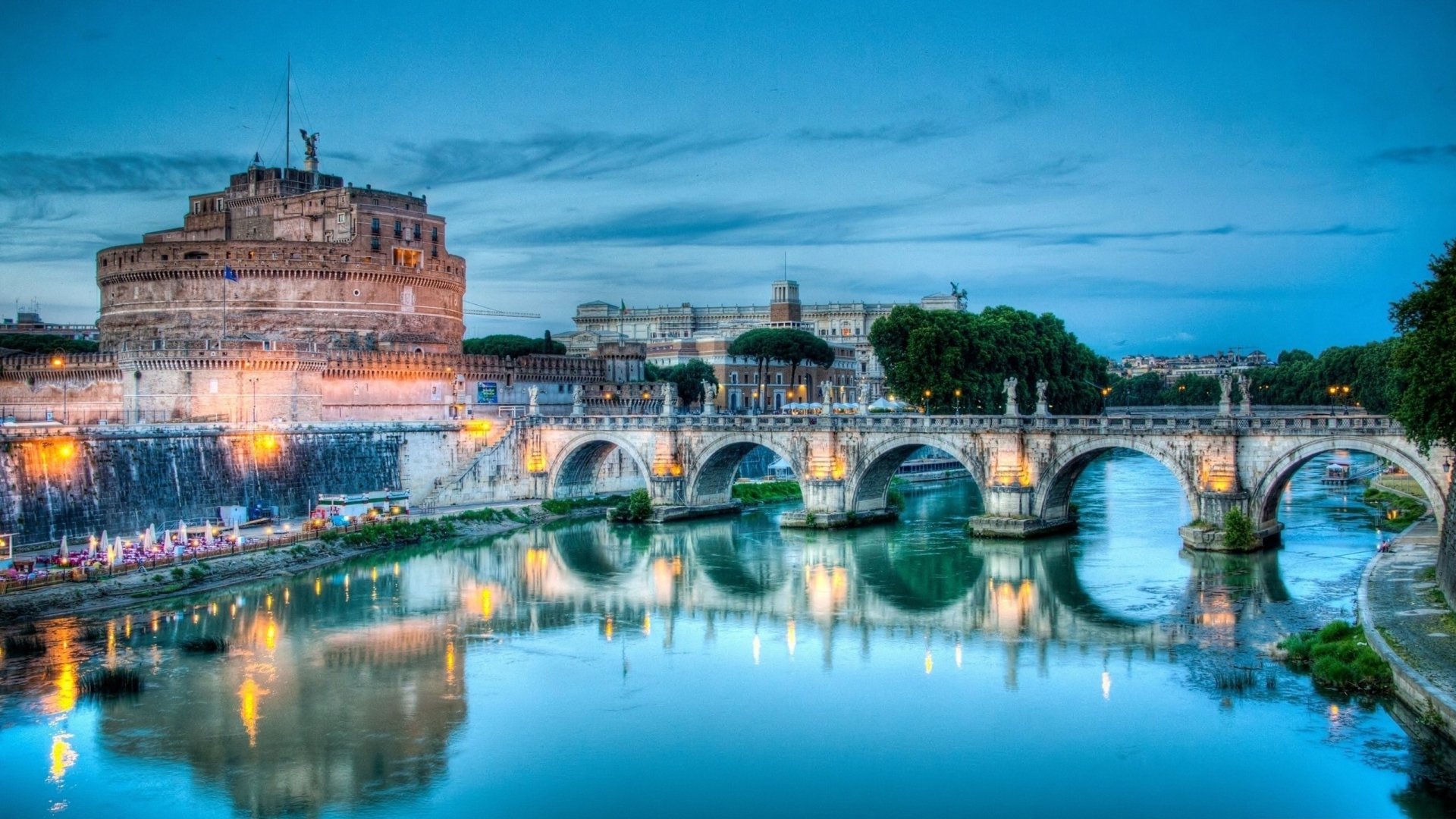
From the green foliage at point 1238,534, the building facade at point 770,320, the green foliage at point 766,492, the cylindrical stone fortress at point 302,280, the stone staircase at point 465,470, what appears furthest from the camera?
the building facade at point 770,320

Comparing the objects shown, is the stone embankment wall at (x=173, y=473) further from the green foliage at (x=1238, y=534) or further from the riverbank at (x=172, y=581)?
the green foliage at (x=1238, y=534)

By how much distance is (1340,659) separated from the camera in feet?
77.1

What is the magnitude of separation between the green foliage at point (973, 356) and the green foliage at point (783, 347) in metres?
25.3

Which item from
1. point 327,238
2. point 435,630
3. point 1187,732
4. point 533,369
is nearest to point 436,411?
point 533,369

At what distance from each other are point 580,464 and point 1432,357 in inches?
1344

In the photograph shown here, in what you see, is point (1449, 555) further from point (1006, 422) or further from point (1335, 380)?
point (1335, 380)

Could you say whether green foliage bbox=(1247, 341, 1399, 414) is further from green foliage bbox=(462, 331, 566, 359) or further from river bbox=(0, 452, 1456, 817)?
green foliage bbox=(462, 331, 566, 359)

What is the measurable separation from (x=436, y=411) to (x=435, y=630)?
98.0 feet

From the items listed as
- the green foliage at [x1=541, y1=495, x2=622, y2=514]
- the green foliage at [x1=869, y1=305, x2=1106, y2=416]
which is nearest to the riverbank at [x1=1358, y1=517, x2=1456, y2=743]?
the green foliage at [x1=869, y1=305, x2=1106, y2=416]

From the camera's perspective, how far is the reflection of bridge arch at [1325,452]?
3447 cm

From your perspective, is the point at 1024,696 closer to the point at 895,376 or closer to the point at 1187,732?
the point at 1187,732

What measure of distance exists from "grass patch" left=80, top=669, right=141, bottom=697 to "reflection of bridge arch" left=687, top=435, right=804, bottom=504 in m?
25.3

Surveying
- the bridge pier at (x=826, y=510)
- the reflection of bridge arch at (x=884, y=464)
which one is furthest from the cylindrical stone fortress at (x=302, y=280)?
the reflection of bridge arch at (x=884, y=464)

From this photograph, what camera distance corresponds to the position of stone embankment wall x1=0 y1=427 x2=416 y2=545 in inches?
1412
